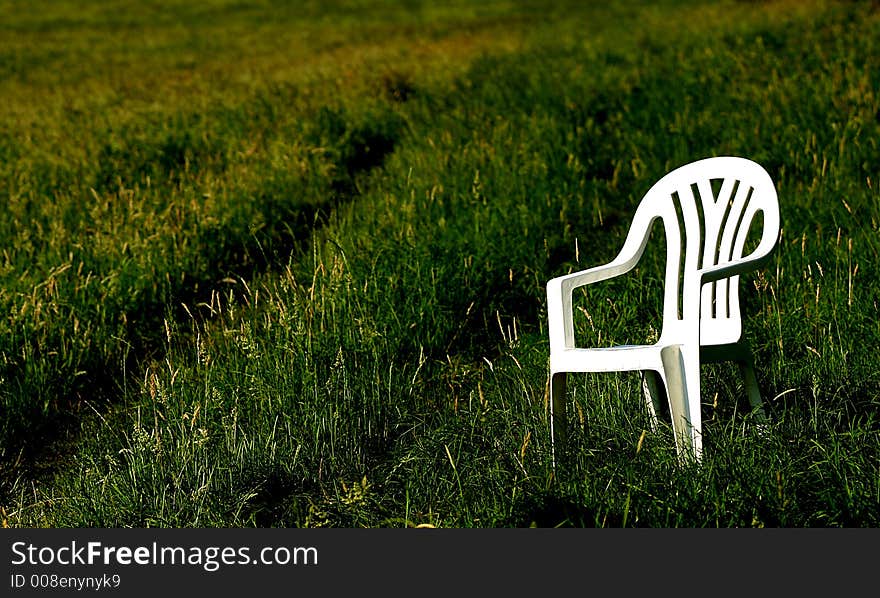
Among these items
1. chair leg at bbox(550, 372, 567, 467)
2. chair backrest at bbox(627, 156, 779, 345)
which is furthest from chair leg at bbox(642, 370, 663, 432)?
chair leg at bbox(550, 372, 567, 467)

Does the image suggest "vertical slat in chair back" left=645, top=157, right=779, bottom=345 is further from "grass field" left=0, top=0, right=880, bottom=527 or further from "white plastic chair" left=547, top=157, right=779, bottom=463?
"grass field" left=0, top=0, right=880, bottom=527

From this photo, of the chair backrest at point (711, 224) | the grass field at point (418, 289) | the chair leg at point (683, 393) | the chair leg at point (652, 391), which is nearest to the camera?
the chair leg at point (683, 393)

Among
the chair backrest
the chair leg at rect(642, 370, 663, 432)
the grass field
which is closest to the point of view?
the grass field

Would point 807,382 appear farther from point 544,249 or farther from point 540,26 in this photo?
point 540,26

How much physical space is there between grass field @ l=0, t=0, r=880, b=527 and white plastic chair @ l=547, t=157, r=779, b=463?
15 centimetres

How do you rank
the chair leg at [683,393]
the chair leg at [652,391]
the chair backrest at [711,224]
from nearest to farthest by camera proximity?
the chair leg at [683,393]
the chair backrest at [711,224]
the chair leg at [652,391]

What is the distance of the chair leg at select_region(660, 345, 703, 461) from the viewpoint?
9.25 ft

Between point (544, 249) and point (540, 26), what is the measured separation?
9985 mm

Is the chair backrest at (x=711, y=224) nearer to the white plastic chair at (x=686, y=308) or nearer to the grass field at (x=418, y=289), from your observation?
the white plastic chair at (x=686, y=308)

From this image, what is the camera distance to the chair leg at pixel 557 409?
306cm

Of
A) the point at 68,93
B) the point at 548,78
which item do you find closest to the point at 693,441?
the point at 548,78

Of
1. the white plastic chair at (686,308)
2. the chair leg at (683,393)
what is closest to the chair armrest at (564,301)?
the white plastic chair at (686,308)

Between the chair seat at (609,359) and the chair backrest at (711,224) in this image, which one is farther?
the chair backrest at (711,224)

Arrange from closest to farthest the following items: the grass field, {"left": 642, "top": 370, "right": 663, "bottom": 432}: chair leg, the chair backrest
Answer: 1. the grass field
2. the chair backrest
3. {"left": 642, "top": 370, "right": 663, "bottom": 432}: chair leg
